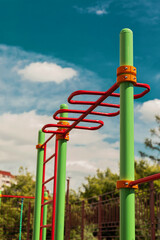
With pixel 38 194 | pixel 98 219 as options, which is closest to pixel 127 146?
pixel 38 194

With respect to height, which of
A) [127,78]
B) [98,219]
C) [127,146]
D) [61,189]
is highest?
[127,78]

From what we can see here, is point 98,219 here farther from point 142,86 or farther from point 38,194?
point 142,86

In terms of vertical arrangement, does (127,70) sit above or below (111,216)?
above

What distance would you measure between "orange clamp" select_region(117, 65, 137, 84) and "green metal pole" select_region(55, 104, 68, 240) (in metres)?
2.26

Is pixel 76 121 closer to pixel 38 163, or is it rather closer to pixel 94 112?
pixel 94 112

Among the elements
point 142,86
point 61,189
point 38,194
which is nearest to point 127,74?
point 142,86

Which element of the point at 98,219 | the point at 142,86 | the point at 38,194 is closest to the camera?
the point at 142,86

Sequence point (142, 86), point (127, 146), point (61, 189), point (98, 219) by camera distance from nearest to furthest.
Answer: point (127, 146)
point (142, 86)
point (61, 189)
point (98, 219)

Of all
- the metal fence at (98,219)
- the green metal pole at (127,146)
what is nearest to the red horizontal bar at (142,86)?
the green metal pole at (127,146)

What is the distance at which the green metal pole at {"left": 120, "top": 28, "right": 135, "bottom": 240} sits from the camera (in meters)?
2.87

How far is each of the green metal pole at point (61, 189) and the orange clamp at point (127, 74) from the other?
226 cm

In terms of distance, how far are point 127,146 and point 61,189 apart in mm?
2417

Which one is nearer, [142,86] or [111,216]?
[142,86]

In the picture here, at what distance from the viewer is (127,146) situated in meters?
2.98
